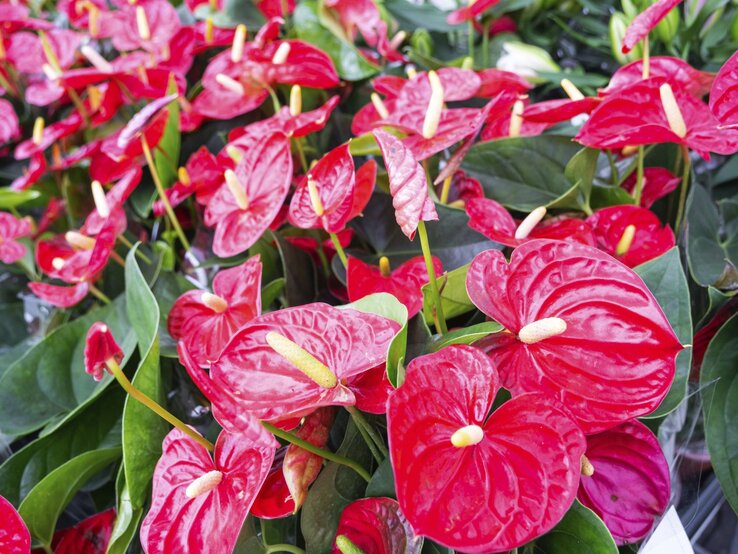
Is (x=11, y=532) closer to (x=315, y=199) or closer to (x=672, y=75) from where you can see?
(x=315, y=199)

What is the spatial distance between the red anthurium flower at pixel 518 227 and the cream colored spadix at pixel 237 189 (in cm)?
20

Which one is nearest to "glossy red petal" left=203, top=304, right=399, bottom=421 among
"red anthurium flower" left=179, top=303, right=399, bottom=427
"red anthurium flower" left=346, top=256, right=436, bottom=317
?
"red anthurium flower" left=179, top=303, right=399, bottom=427

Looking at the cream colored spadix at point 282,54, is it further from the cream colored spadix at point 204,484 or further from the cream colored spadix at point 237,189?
the cream colored spadix at point 204,484

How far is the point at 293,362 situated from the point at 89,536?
13.0 inches

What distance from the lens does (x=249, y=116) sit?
877 mm

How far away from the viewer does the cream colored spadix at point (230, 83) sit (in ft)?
2.39

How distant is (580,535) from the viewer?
0.39m

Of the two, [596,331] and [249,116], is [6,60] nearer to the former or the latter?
[249,116]

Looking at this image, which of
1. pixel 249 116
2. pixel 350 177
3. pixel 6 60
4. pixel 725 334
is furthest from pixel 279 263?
pixel 6 60

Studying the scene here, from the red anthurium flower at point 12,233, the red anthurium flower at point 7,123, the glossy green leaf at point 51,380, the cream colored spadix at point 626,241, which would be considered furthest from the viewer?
the red anthurium flower at point 7,123

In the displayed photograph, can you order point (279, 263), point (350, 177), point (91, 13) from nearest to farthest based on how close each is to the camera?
1. point (350, 177)
2. point (279, 263)
3. point (91, 13)

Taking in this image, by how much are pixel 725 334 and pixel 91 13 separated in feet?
3.12

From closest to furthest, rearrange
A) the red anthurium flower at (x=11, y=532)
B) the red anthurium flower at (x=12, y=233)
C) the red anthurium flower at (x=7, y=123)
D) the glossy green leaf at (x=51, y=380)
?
the red anthurium flower at (x=11, y=532) → the glossy green leaf at (x=51, y=380) → the red anthurium flower at (x=12, y=233) → the red anthurium flower at (x=7, y=123)

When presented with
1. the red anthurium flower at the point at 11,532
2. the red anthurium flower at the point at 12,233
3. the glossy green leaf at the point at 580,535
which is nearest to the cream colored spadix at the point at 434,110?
the glossy green leaf at the point at 580,535
